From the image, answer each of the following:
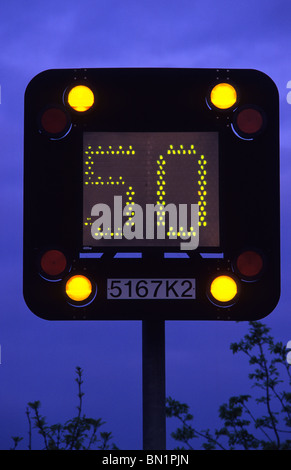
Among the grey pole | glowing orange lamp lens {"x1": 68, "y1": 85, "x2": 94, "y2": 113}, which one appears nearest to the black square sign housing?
glowing orange lamp lens {"x1": 68, "y1": 85, "x2": 94, "y2": 113}

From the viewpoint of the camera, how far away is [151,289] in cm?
326

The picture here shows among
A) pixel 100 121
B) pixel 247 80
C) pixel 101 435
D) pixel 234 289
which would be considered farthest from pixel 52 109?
pixel 101 435

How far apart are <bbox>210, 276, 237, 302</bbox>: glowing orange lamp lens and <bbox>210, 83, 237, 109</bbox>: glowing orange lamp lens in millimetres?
834

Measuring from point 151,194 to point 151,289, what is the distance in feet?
1.46

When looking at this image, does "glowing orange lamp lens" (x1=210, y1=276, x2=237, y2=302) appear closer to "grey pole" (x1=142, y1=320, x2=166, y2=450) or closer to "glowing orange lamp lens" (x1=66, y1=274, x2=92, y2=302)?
"grey pole" (x1=142, y1=320, x2=166, y2=450)

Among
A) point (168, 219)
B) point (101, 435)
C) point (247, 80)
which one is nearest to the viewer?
point (168, 219)

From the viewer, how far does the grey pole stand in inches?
Answer: 130

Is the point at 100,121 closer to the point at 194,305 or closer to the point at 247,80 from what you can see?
the point at 247,80

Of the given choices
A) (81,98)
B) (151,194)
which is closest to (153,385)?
(151,194)

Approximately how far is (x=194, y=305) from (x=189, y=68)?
46.0 inches

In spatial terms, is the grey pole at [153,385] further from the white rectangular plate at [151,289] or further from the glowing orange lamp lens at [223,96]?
the glowing orange lamp lens at [223,96]

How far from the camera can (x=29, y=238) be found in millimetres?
3316

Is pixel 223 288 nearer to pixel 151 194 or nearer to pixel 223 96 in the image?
pixel 151 194

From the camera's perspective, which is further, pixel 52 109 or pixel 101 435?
pixel 101 435
